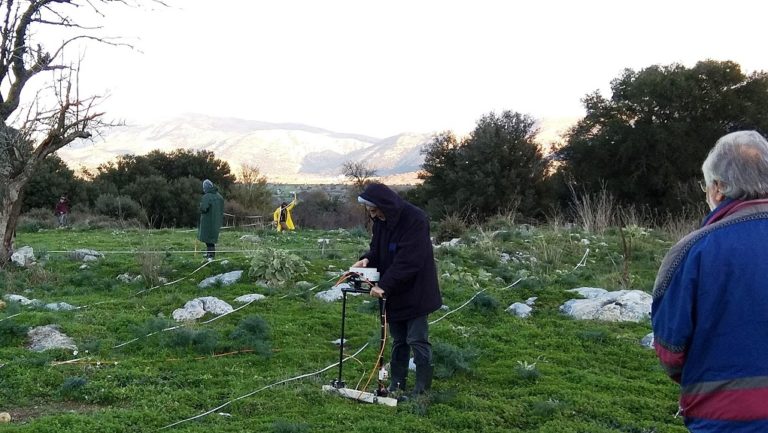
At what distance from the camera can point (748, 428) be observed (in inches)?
98.3

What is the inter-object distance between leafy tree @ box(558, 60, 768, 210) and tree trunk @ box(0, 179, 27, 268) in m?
21.7

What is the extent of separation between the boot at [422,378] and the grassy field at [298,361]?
0.15m

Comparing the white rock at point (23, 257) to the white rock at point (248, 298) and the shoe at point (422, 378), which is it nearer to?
the white rock at point (248, 298)

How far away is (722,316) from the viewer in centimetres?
256

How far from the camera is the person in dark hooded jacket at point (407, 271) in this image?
5680 mm

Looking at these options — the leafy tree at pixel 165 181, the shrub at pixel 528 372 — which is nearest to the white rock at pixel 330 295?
the shrub at pixel 528 372

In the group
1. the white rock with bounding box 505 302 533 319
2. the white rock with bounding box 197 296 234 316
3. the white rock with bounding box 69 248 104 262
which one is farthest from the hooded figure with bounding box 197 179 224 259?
the white rock with bounding box 505 302 533 319

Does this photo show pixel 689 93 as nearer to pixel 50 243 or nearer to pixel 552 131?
pixel 50 243

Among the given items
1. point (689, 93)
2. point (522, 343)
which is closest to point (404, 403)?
point (522, 343)

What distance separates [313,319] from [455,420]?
3.61 metres

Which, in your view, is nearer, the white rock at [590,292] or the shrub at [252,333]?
the shrub at [252,333]

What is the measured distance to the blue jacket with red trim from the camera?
250 centimetres

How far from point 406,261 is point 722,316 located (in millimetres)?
3285

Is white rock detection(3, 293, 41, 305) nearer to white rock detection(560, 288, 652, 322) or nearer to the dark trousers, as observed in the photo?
the dark trousers
